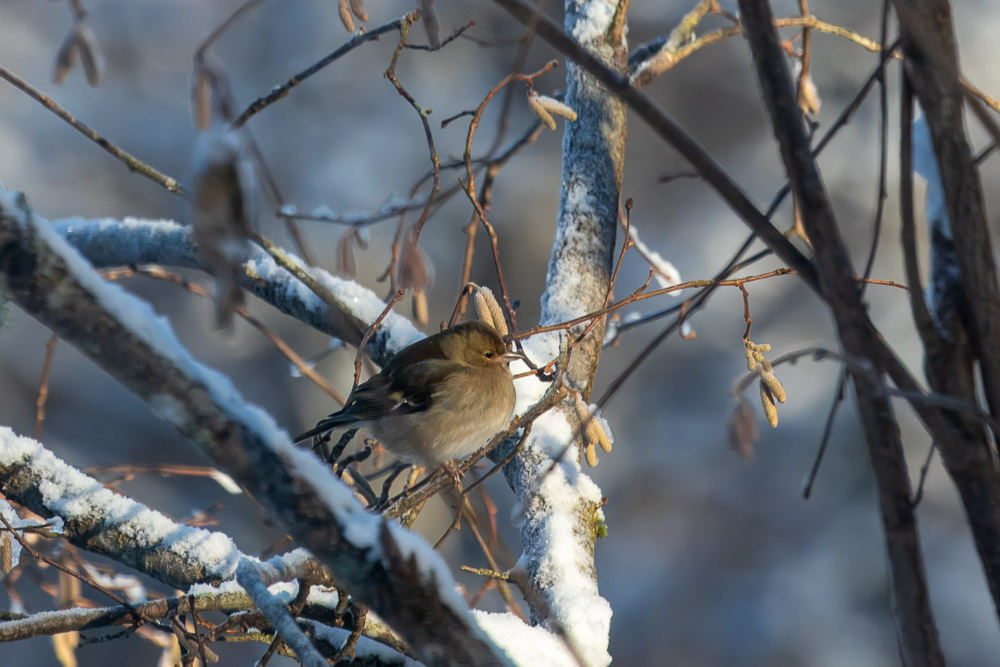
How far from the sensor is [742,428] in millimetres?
778

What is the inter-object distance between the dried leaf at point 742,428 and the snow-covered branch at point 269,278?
878 millimetres

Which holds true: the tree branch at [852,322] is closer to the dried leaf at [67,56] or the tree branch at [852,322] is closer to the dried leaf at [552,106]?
the dried leaf at [552,106]

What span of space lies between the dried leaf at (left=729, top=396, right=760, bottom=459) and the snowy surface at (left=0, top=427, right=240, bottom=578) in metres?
0.93

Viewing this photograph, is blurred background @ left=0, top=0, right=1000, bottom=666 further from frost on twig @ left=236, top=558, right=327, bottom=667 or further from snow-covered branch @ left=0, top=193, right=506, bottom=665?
snow-covered branch @ left=0, top=193, right=506, bottom=665

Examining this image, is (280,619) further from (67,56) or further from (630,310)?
(630,310)

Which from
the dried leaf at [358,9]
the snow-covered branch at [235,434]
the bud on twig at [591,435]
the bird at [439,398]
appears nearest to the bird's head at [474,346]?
the bird at [439,398]

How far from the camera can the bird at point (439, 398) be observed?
1782 mm

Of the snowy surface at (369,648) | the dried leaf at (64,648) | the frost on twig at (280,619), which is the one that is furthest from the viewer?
the dried leaf at (64,648)

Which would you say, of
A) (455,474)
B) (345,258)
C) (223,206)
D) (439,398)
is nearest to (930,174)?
(223,206)

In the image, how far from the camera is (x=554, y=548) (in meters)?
1.29

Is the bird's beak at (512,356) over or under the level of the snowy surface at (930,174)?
over

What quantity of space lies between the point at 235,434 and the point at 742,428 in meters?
0.48

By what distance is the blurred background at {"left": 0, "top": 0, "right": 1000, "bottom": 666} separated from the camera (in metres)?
4.07

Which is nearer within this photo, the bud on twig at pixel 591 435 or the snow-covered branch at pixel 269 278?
the bud on twig at pixel 591 435
